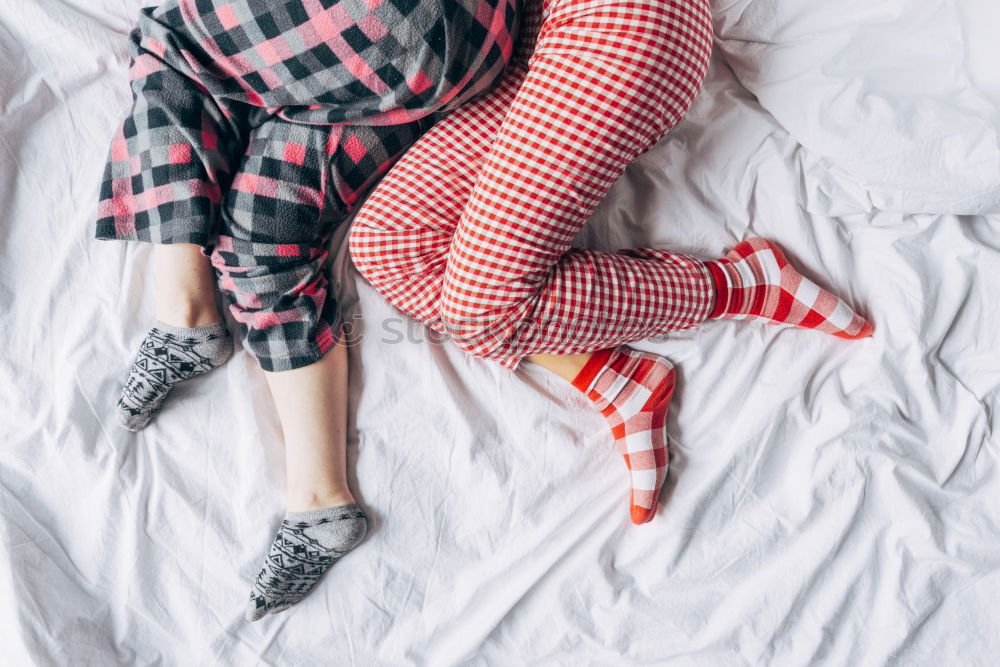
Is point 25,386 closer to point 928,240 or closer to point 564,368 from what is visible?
point 564,368

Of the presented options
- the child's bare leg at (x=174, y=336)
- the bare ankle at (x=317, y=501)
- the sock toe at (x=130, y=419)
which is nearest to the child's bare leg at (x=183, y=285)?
the child's bare leg at (x=174, y=336)

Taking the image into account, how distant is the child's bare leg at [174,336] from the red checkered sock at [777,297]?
2.11 feet

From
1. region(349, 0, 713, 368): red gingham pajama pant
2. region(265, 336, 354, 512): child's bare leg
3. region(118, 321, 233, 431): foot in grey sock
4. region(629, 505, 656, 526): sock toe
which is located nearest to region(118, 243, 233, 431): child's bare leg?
region(118, 321, 233, 431): foot in grey sock

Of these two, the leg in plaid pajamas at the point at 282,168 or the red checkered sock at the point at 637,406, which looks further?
the red checkered sock at the point at 637,406

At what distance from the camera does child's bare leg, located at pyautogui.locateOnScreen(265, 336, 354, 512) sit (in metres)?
0.79

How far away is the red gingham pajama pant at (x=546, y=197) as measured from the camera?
632 mm

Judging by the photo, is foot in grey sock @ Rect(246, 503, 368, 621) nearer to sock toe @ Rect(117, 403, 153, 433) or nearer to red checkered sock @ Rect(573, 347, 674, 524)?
sock toe @ Rect(117, 403, 153, 433)

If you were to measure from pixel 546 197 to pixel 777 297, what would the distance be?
0.34 meters

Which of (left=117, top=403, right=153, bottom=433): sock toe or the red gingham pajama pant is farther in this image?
(left=117, top=403, right=153, bottom=433): sock toe

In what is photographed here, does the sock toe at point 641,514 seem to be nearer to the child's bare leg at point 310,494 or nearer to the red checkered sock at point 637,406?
the red checkered sock at point 637,406

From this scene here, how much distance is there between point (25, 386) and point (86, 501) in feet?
0.56

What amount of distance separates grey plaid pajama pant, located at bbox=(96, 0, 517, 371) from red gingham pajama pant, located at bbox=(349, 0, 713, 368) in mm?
55

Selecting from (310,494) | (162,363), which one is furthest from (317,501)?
(162,363)

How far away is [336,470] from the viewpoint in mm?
806
